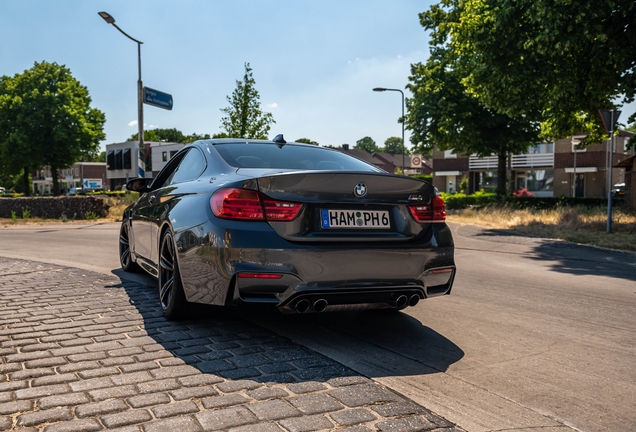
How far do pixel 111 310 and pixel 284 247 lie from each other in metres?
2.24

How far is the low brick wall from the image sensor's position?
23.4 metres

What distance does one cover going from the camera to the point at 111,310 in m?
5.17

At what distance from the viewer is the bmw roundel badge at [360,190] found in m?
4.00

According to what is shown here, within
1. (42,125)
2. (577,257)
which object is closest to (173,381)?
(577,257)

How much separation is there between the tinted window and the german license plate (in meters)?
1.45

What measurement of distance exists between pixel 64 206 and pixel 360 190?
72.8ft

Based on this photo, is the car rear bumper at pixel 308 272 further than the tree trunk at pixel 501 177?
No

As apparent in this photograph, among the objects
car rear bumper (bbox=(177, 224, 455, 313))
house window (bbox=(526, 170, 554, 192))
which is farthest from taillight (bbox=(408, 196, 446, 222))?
house window (bbox=(526, 170, 554, 192))

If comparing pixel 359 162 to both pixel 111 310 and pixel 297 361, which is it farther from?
pixel 111 310

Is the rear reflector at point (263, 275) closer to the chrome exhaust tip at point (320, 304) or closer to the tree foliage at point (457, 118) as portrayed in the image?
the chrome exhaust tip at point (320, 304)

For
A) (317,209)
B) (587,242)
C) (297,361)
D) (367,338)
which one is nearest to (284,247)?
(317,209)

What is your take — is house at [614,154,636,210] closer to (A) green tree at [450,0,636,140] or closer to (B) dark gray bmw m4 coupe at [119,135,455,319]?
(A) green tree at [450,0,636,140]

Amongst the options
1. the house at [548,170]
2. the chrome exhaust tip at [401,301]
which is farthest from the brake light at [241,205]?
the house at [548,170]

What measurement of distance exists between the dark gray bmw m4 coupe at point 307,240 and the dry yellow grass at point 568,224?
28.5 feet
